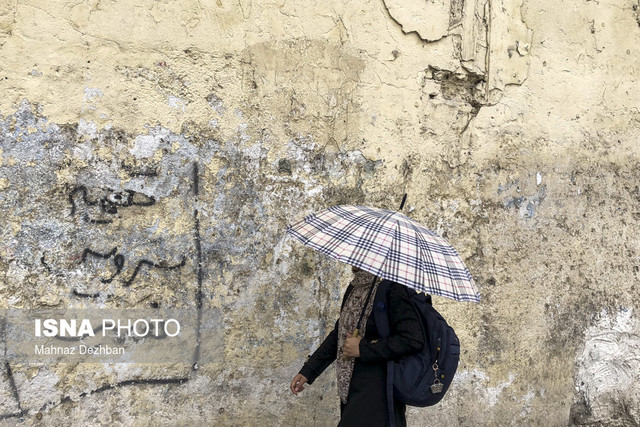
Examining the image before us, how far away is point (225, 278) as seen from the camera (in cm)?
352

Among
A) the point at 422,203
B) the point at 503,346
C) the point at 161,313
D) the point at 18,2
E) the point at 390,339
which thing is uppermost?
the point at 18,2

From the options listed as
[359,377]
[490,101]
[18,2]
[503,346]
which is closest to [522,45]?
[490,101]

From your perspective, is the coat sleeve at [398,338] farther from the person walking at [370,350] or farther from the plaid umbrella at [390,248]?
the plaid umbrella at [390,248]

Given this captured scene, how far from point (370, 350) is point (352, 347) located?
0.31 feet

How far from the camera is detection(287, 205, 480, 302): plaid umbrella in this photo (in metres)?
2.18

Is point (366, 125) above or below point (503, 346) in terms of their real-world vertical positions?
above

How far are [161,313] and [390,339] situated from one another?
5.17 feet

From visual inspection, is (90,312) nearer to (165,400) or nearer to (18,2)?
(165,400)

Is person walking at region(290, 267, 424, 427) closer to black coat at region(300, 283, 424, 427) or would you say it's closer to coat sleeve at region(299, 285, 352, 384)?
black coat at region(300, 283, 424, 427)

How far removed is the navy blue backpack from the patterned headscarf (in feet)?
0.53

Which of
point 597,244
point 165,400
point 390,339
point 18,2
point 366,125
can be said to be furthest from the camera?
point 597,244

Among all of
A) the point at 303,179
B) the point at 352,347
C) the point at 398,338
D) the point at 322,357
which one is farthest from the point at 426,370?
the point at 303,179

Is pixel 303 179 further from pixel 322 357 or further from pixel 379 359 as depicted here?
pixel 379 359

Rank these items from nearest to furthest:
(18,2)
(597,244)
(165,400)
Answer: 1. (18,2)
2. (165,400)
3. (597,244)
